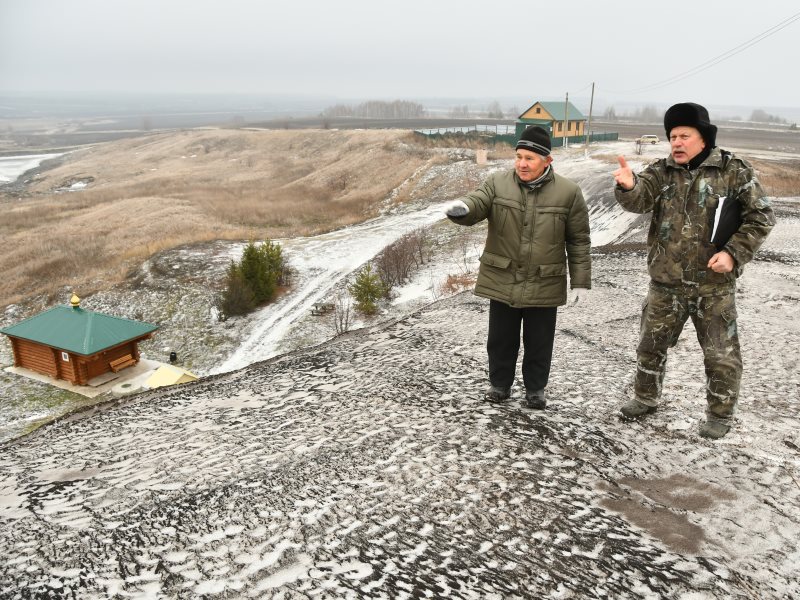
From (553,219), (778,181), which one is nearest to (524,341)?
(553,219)

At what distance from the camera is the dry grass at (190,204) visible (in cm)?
3120

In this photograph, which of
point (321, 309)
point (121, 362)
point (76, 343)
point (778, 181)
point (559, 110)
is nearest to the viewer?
point (76, 343)

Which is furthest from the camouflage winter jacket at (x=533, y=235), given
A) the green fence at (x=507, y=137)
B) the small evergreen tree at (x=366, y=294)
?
the green fence at (x=507, y=137)

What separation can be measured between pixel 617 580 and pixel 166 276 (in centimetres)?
2623

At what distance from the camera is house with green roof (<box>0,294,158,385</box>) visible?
62.3 ft

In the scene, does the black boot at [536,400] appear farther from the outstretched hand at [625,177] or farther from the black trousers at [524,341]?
the outstretched hand at [625,177]

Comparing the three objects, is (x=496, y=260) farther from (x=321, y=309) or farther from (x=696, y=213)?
(x=321, y=309)

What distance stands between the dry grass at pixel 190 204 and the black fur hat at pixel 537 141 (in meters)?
25.8

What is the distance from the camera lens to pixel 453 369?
6965 mm

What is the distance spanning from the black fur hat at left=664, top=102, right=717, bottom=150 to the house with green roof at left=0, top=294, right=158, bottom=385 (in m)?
18.8

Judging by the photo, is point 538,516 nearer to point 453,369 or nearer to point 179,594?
point 179,594

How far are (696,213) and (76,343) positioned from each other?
63.7ft

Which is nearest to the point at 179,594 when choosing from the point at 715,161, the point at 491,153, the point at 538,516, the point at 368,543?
the point at 368,543

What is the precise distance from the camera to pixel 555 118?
2069 inches
